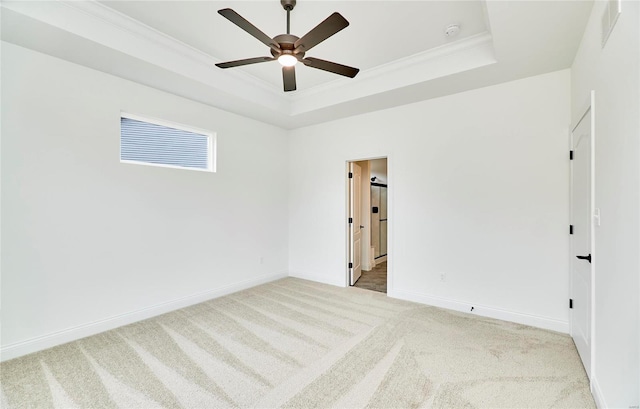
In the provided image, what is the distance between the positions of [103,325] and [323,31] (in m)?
3.55

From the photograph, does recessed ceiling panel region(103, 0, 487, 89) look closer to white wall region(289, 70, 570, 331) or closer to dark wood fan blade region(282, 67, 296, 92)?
dark wood fan blade region(282, 67, 296, 92)

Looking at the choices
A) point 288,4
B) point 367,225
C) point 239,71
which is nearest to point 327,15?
point 288,4

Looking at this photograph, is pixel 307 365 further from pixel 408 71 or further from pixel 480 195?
pixel 408 71

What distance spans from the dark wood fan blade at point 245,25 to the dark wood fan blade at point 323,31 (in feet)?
0.57

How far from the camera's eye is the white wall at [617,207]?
1.30 metres

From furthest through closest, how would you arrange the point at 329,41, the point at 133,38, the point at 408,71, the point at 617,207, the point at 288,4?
the point at 408,71 < the point at 329,41 < the point at 133,38 < the point at 288,4 < the point at 617,207

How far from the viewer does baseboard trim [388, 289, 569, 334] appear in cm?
292

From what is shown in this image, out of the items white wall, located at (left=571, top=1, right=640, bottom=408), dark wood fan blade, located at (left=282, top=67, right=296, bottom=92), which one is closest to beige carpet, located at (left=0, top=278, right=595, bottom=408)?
white wall, located at (left=571, top=1, right=640, bottom=408)

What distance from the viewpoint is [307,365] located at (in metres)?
2.32

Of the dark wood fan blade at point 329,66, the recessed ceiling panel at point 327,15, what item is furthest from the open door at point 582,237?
the dark wood fan blade at point 329,66

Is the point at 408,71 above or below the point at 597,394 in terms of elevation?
above

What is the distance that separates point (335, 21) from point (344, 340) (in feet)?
8.82

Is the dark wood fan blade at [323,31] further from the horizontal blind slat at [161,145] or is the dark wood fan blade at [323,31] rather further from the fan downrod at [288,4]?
the horizontal blind slat at [161,145]

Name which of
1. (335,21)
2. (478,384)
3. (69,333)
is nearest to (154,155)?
(69,333)
